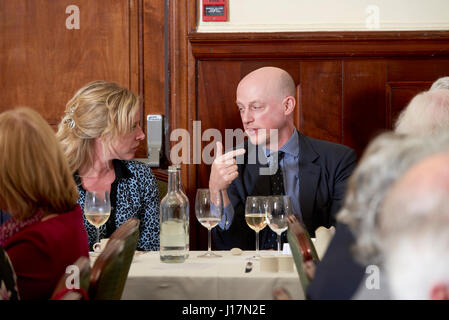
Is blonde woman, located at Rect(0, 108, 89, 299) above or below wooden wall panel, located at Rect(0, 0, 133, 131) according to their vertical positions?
below

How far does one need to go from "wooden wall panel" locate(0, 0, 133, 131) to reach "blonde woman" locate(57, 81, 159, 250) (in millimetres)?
716

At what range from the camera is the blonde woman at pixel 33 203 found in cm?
134

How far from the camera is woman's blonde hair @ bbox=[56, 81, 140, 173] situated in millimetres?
2723

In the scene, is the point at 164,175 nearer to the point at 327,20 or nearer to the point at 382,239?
the point at 327,20

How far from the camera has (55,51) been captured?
11.4ft

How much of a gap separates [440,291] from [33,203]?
968 mm

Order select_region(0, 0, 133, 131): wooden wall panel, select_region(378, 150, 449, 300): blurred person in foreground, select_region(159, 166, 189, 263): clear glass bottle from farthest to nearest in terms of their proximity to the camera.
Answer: select_region(0, 0, 133, 131): wooden wall panel, select_region(159, 166, 189, 263): clear glass bottle, select_region(378, 150, 449, 300): blurred person in foreground

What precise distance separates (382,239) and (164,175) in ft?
8.91

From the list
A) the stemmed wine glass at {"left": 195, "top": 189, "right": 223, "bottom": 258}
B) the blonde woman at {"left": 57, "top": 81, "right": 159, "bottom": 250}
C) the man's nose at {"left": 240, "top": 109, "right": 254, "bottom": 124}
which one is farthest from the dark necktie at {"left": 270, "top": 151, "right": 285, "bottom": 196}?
the stemmed wine glass at {"left": 195, "top": 189, "right": 223, "bottom": 258}

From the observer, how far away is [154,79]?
11.5 feet

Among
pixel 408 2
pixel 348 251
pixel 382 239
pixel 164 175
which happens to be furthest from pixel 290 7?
pixel 382 239

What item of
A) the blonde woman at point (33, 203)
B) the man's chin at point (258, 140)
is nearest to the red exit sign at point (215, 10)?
the man's chin at point (258, 140)

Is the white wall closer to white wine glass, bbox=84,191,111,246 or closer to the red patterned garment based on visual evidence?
white wine glass, bbox=84,191,111,246

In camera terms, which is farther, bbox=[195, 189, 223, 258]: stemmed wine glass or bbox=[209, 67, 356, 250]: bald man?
bbox=[209, 67, 356, 250]: bald man
